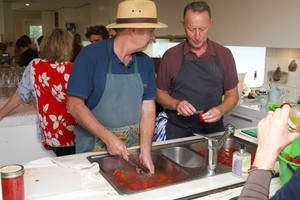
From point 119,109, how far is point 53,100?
0.74m

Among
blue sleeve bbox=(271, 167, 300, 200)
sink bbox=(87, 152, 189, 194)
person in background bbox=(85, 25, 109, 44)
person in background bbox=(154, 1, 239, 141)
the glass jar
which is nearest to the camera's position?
blue sleeve bbox=(271, 167, 300, 200)

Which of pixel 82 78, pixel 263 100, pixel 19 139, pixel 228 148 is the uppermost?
pixel 82 78

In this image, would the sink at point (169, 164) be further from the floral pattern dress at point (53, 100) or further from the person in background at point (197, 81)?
the floral pattern dress at point (53, 100)

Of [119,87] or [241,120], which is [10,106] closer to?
[119,87]

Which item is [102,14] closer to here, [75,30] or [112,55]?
[75,30]

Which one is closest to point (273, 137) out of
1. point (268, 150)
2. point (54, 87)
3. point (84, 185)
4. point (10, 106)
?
point (268, 150)

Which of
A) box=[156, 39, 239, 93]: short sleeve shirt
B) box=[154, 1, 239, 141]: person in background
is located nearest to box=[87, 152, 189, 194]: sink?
box=[154, 1, 239, 141]: person in background

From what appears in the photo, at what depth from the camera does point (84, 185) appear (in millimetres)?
1227

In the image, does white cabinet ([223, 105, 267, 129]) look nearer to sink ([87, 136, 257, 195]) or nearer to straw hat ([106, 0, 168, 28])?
sink ([87, 136, 257, 195])

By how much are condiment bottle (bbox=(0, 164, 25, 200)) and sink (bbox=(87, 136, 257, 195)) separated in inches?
15.1

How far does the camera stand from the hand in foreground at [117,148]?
148cm

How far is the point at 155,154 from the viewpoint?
5.53 ft

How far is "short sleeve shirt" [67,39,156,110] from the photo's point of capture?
159 cm

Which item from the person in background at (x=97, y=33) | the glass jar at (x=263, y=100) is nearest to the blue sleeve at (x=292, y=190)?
the glass jar at (x=263, y=100)
